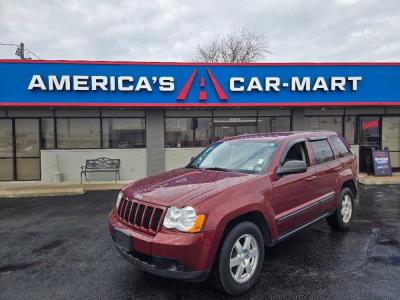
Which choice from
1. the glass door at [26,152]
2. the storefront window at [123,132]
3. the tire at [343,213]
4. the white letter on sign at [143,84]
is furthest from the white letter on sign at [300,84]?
the glass door at [26,152]

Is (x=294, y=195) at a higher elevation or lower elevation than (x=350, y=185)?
higher

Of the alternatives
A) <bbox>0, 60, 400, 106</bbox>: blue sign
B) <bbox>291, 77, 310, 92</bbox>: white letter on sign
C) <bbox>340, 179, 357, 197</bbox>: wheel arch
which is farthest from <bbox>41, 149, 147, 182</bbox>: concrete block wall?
<bbox>340, 179, 357, 197</bbox>: wheel arch

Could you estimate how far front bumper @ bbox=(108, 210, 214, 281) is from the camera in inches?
122

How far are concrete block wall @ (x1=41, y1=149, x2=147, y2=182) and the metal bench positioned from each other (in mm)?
162

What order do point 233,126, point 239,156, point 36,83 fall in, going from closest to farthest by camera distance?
point 239,156, point 36,83, point 233,126

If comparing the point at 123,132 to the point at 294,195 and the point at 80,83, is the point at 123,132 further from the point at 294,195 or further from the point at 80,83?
the point at 294,195

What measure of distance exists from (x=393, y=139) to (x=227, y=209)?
13152mm

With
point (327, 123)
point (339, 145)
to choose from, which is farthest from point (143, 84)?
point (327, 123)

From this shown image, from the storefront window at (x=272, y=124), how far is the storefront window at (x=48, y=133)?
832 centimetres

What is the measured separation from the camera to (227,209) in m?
3.35

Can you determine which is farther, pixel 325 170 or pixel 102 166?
pixel 102 166

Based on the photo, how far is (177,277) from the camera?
3.16 metres

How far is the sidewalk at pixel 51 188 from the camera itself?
991 cm

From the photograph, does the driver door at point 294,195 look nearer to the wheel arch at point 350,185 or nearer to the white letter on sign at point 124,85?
the wheel arch at point 350,185
